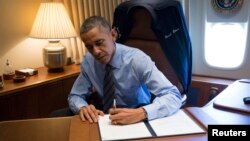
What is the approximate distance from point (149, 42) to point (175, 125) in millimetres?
906

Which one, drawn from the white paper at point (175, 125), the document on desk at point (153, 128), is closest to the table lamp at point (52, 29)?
the document on desk at point (153, 128)

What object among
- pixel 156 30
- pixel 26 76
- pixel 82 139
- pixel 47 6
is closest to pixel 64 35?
pixel 47 6

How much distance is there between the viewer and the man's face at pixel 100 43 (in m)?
1.49

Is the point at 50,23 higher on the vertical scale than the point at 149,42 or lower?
higher

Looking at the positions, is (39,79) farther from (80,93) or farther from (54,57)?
(80,93)

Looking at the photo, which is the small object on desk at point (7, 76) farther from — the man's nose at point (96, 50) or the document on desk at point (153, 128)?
the document on desk at point (153, 128)

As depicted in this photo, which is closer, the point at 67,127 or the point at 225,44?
the point at 67,127

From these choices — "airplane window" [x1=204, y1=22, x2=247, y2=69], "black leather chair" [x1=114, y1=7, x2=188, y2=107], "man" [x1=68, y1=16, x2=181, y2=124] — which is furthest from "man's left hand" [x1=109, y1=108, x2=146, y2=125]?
"airplane window" [x1=204, y1=22, x2=247, y2=69]

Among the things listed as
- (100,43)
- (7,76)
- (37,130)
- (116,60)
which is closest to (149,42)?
(116,60)

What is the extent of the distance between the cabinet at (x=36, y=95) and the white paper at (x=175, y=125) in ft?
3.99

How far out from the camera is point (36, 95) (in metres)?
2.22

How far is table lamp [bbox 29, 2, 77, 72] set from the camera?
2.42m

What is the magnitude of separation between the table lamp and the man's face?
0.93 metres

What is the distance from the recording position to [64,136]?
1207 millimetres
